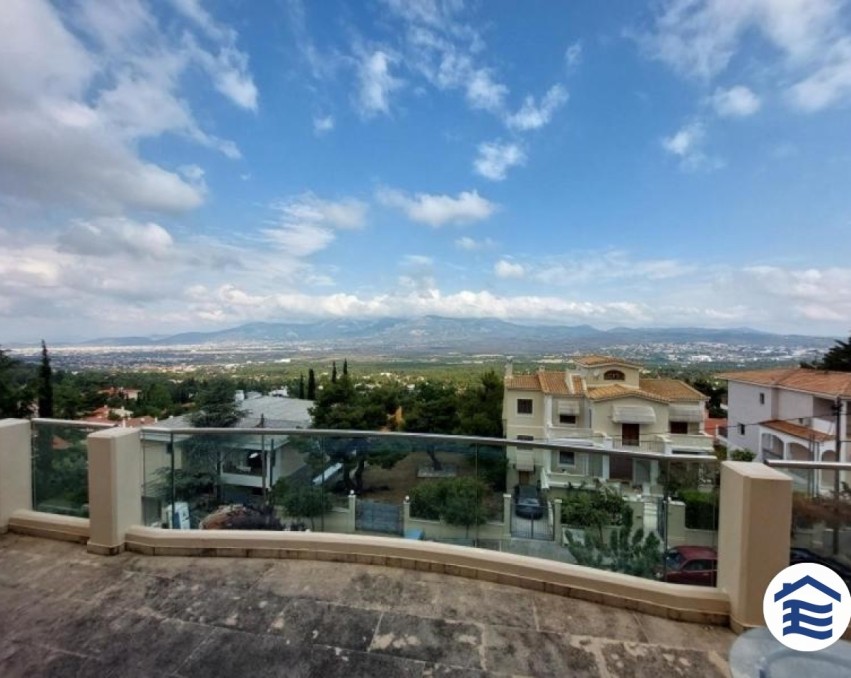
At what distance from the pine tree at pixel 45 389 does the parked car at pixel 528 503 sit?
66.4 ft

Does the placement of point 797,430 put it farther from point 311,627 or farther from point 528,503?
point 311,627

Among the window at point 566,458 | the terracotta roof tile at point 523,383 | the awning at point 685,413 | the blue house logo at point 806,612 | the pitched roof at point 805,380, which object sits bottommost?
the awning at point 685,413

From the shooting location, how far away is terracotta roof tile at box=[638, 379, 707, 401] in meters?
22.0

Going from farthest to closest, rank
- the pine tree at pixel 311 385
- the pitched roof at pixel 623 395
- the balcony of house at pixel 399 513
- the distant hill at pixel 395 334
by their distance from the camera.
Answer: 1. the distant hill at pixel 395 334
2. the pine tree at pixel 311 385
3. the pitched roof at pixel 623 395
4. the balcony of house at pixel 399 513

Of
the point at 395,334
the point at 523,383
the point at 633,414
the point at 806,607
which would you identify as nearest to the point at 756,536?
the point at 806,607

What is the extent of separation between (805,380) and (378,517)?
25.0 meters

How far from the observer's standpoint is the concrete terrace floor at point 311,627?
1849 millimetres

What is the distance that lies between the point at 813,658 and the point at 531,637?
4.01 feet

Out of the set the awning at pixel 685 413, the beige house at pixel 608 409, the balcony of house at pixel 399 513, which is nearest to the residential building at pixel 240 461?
the balcony of house at pixel 399 513

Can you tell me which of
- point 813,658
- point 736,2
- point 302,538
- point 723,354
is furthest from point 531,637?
point 723,354

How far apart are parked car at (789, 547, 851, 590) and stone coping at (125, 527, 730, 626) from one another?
420 millimetres

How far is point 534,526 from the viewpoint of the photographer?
9.06 ft

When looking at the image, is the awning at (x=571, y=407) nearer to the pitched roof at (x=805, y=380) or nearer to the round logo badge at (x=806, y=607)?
the pitched roof at (x=805, y=380)

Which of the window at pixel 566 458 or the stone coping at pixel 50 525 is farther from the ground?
the window at pixel 566 458
